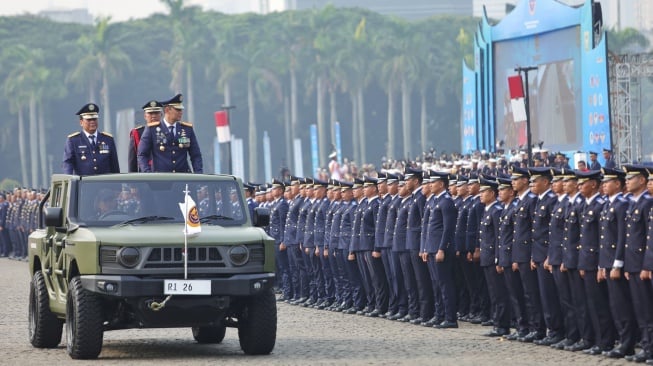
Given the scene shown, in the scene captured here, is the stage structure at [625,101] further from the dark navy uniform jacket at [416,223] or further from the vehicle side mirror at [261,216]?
the vehicle side mirror at [261,216]

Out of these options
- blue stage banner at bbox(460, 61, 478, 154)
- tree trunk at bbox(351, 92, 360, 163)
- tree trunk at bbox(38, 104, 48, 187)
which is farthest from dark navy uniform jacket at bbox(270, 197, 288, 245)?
tree trunk at bbox(38, 104, 48, 187)

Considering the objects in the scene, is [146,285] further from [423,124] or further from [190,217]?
[423,124]

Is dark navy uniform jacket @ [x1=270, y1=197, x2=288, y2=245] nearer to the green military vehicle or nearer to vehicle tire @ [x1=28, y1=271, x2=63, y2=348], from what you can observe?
vehicle tire @ [x1=28, y1=271, x2=63, y2=348]

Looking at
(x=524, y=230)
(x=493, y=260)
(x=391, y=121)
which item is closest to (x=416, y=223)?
(x=493, y=260)

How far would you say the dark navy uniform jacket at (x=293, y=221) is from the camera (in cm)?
2467

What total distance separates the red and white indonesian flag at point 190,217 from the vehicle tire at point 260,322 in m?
0.93

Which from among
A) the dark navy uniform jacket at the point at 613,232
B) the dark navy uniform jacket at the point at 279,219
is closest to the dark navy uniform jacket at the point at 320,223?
the dark navy uniform jacket at the point at 279,219

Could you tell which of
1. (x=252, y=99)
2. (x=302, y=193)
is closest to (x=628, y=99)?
(x=302, y=193)

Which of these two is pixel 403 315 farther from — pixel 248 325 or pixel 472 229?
pixel 248 325

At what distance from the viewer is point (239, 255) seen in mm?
14898

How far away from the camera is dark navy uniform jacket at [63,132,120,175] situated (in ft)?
58.7

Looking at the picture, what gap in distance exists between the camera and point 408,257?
20219 mm

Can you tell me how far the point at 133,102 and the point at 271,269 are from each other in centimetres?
9637

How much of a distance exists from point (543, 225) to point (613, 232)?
1.62 m
